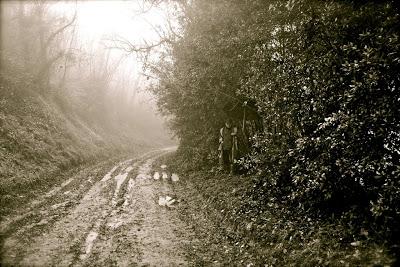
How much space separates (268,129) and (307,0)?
12.6 feet

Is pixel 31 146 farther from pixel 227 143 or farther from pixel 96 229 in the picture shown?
pixel 227 143

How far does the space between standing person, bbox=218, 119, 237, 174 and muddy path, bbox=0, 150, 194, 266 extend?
3296 mm

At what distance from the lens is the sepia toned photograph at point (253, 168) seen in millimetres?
6219

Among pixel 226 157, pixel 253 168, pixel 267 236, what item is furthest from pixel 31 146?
pixel 267 236

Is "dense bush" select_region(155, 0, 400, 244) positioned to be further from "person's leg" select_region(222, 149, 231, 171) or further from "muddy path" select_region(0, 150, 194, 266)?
"person's leg" select_region(222, 149, 231, 171)

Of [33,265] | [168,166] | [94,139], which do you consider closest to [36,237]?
[33,265]

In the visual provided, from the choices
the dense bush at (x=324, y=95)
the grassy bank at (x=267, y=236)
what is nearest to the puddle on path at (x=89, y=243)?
the grassy bank at (x=267, y=236)

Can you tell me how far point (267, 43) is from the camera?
963 cm

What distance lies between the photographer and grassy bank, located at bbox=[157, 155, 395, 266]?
19.5 ft

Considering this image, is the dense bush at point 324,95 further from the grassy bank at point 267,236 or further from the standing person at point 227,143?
the standing person at point 227,143

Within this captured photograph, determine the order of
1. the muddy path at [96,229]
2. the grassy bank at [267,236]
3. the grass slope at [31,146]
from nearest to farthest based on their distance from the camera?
the grassy bank at [267,236] < the muddy path at [96,229] < the grass slope at [31,146]

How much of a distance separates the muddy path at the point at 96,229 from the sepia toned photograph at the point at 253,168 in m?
0.05

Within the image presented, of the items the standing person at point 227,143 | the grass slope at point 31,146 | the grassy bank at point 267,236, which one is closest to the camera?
the grassy bank at point 267,236

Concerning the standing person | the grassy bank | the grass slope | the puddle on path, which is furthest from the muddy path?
the standing person
